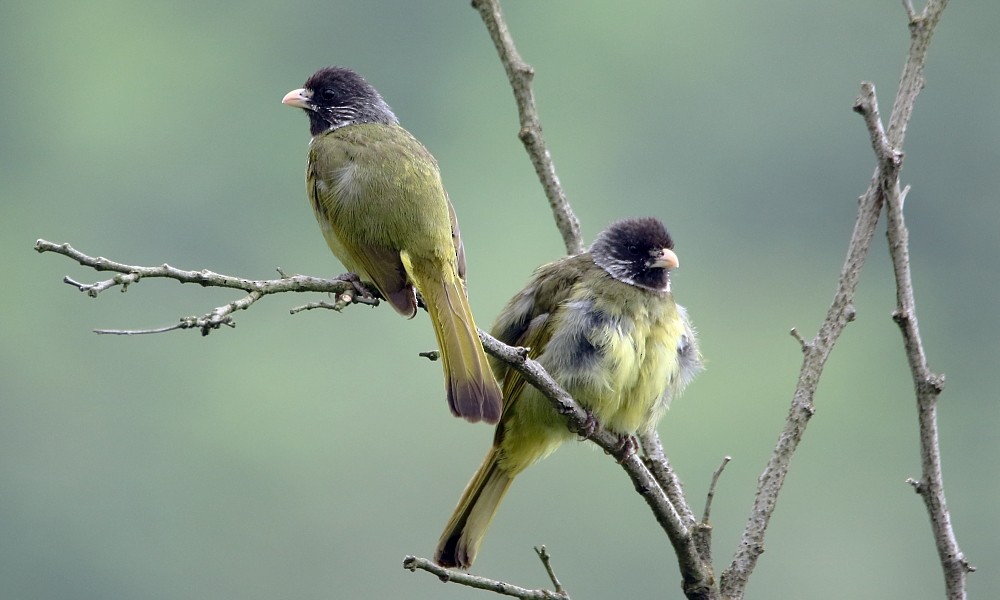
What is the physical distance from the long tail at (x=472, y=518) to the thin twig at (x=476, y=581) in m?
1.24

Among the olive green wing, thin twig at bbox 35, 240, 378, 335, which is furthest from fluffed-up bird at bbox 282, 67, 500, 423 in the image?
thin twig at bbox 35, 240, 378, 335

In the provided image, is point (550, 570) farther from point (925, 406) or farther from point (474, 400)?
point (925, 406)

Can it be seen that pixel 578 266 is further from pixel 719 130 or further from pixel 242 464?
pixel 719 130

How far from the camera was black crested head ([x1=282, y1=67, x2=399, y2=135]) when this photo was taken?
22.0ft

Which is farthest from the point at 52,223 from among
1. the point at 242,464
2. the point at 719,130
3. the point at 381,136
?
the point at 381,136

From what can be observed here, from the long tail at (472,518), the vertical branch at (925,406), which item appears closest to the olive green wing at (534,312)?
the long tail at (472,518)

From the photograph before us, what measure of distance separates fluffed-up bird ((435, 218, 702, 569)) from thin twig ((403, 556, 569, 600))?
1251 millimetres

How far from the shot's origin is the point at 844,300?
4520mm

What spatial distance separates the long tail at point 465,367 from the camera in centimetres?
472

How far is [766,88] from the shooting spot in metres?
46.4

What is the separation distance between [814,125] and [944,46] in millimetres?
8983

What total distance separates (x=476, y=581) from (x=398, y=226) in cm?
192

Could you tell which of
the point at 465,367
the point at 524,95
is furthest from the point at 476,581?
the point at 524,95

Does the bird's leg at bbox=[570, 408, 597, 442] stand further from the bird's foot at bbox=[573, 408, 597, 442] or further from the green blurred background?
the green blurred background
